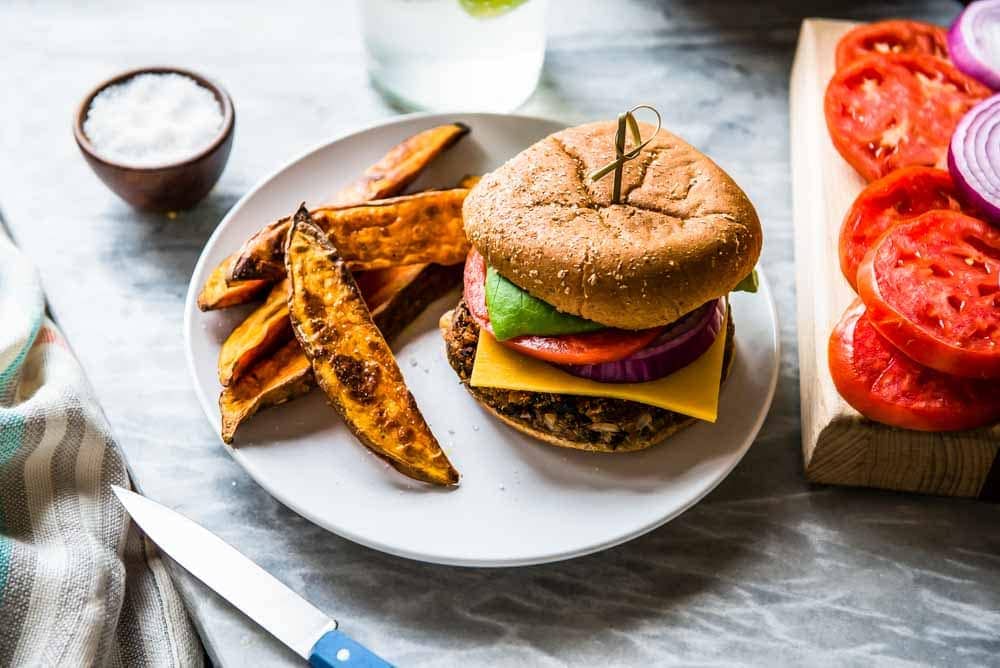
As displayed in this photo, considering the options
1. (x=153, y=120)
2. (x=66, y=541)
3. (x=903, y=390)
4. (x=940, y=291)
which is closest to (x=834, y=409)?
(x=903, y=390)

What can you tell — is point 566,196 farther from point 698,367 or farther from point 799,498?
point 799,498

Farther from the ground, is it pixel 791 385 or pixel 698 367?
pixel 698 367

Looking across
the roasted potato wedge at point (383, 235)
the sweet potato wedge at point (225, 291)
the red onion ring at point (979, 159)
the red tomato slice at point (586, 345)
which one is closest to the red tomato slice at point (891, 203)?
the red onion ring at point (979, 159)

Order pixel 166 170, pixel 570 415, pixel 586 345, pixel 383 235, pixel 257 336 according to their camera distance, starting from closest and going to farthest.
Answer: pixel 586 345 < pixel 570 415 < pixel 257 336 < pixel 383 235 < pixel 166 170

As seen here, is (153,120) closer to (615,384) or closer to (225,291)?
(225,291)

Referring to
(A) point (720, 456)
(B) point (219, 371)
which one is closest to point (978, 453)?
(A) point (720, 456)

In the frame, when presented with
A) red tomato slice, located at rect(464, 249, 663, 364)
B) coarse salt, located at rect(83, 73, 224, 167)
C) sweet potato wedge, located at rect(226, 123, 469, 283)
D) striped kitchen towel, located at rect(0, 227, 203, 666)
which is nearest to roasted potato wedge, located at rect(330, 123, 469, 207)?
sweet potato wedge, located at rect(226, 123, 469, 283)
